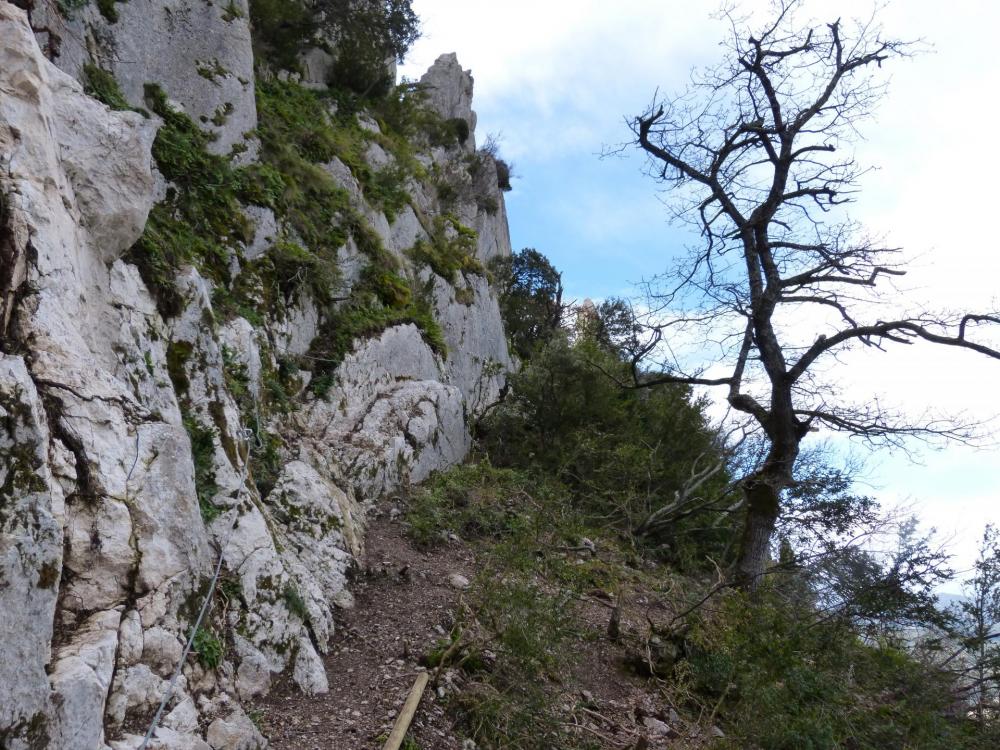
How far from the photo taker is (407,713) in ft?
14.0

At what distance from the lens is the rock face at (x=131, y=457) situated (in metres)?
2.84

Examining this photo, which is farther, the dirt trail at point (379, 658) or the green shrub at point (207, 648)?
the dirt trail at point (379, 658)

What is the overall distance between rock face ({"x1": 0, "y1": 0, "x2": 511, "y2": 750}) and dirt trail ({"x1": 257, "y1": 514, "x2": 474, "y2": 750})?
20cm

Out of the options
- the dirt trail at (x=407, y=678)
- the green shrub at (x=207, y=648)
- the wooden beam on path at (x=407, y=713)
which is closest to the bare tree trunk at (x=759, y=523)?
the dirt trail at (x=407, y=678)

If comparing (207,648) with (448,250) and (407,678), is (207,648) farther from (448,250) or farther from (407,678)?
(448,250)

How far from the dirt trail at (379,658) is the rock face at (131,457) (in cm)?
20

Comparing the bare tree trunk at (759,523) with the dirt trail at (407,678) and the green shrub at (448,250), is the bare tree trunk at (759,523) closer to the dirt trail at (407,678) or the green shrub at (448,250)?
the dirt trail at (407,678)

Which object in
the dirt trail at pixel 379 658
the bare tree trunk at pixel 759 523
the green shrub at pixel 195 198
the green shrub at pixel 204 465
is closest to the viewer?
the dirt trail at pixel 379 658

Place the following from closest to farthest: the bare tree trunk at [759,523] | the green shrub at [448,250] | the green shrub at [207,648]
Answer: the green shrub at [207,648] → the bare tree trunk at [759,523] → the green shrub at [448,250]

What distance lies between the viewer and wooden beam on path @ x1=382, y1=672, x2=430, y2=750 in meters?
4.00

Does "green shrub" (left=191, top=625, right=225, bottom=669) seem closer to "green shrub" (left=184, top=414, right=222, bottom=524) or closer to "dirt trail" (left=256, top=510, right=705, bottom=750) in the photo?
"dirt trail" (left=256, top=510, right=705, bottom=750)

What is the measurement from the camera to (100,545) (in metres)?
3.29

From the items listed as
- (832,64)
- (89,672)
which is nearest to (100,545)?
(89,672)

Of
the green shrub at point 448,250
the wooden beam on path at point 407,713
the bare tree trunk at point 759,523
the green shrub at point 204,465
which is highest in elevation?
the green shrub at point 448,250
